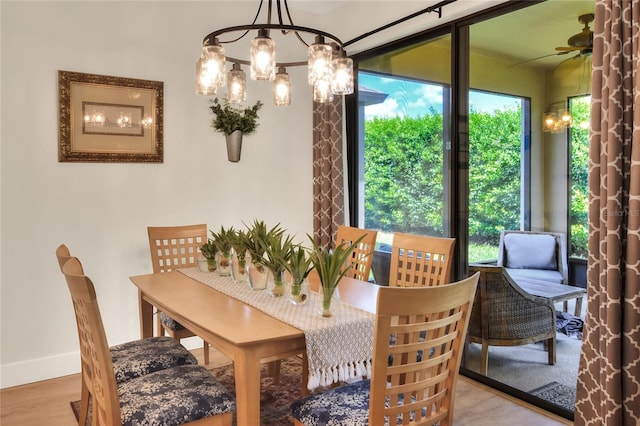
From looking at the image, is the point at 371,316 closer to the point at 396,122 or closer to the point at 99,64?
the point at 396,122

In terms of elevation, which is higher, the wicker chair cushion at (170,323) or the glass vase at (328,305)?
the glass vase at (328,305)

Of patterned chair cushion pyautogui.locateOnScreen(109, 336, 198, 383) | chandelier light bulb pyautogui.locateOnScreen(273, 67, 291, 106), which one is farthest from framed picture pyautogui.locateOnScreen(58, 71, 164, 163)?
patterned chair cushion pyautogui.locateOnScreen(109, 336, 198, 383)

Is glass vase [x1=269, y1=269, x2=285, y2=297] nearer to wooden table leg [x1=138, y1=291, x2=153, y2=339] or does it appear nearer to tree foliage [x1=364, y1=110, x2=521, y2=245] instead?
wooden table leg [x1=138, y1=291, x2=153, y2=339]

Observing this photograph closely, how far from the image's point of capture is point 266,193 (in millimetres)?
4129

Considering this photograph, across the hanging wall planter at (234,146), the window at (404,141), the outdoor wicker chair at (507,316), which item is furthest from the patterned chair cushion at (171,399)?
the hanging wall planter at (234,146)

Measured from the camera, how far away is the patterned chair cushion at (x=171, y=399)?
1.70 meters

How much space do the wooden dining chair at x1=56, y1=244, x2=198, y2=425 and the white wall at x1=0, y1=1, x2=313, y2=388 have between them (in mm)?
1195

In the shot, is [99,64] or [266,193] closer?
[99,64]

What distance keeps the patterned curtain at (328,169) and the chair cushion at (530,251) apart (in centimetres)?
157

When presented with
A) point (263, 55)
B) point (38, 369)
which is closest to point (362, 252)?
point (263, 55)

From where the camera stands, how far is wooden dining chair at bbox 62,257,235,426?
5.37 feet

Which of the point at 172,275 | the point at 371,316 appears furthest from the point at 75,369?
the point at 371,316

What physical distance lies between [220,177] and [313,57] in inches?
79.7

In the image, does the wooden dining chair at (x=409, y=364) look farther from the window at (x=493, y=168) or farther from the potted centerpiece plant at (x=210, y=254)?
the window at (x=493, y=168)
